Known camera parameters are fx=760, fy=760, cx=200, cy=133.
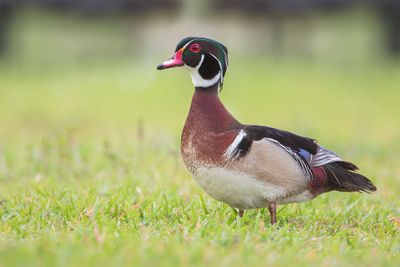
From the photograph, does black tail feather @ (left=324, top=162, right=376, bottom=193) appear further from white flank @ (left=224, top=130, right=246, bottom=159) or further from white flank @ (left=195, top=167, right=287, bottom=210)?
white flank @ (left=224, top=130, right=246, bottom=159)

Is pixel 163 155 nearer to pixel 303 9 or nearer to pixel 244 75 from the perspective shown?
pixel 244 75

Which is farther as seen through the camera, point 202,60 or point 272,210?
point 202,60

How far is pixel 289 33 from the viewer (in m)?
23.8

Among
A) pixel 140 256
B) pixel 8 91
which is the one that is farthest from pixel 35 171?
pixel 8 91

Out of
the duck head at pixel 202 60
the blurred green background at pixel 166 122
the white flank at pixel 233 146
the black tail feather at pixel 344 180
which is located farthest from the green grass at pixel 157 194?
the duck head at pixel 202 60

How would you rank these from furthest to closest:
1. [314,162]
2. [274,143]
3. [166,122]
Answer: [166,122]
[314,162]
[274,143]

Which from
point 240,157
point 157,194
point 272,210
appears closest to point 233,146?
point 240,157

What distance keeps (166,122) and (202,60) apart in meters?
6.80

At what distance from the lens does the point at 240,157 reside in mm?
4484

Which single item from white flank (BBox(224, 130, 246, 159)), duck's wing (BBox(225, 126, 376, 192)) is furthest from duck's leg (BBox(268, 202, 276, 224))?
white flank (BBox(224, 130, 246, 159))

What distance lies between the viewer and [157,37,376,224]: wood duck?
450cm

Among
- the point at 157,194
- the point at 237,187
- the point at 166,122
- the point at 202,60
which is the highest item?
the point at 202,60

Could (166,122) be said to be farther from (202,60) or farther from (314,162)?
(314,162)

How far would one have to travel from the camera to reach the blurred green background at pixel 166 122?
404 cm
